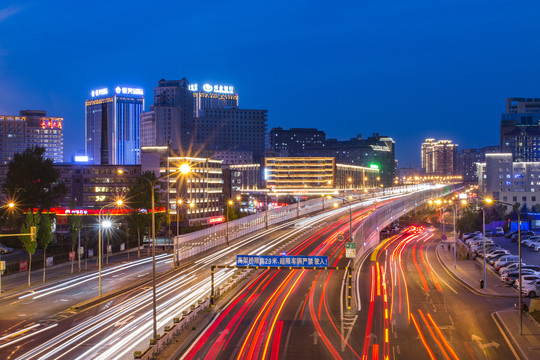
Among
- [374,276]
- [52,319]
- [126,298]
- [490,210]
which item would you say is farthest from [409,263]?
[490,210]

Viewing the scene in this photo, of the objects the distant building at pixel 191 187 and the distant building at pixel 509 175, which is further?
the distant building at pixel 509 175

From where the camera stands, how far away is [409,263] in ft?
185

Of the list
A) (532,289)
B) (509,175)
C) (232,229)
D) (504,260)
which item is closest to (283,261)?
(532,289)

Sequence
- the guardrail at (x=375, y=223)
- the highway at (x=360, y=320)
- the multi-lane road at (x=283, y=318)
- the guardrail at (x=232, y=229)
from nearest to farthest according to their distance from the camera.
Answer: the highway at (x=360, y=320), the multi-lane road at (x=283, y=318), the guardrail at (x=232, y=229), the guardrail at (x=375, y=223)

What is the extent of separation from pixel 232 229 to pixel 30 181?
Answer: 32.5 metres

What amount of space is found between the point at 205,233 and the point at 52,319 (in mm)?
29185

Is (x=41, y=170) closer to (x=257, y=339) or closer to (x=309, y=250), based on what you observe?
(x=309, y=250)

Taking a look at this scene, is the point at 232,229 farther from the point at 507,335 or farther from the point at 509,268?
the point at 507,335

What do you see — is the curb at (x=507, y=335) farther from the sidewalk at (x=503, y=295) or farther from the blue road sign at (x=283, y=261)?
the blue road sign at (x=283, y=261)

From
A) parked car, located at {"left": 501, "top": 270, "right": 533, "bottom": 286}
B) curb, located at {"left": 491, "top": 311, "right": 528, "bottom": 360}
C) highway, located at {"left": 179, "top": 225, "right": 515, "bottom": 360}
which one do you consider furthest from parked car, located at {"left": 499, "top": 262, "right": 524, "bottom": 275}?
curb, located at {"left": 491, "top": 311, "right": 528, "bottom": 360}

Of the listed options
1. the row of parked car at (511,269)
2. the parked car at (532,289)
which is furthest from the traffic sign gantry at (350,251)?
the parked car at (532,289)

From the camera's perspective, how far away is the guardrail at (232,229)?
5500cm

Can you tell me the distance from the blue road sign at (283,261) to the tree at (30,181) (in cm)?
5009

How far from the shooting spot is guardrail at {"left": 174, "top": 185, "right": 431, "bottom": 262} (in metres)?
55.0
